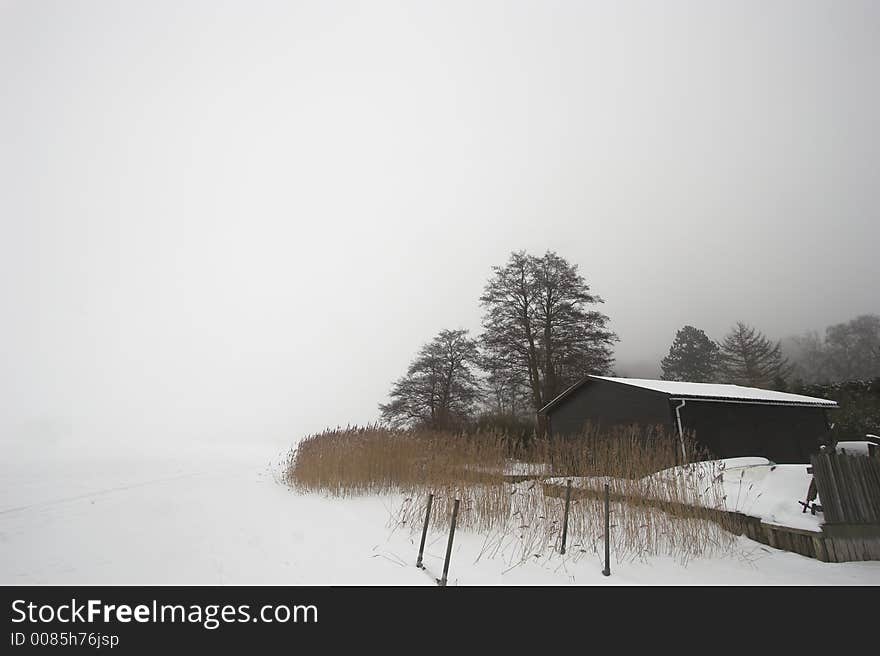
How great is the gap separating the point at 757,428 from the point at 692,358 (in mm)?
30820

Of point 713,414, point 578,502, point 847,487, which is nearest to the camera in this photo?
point 847,487

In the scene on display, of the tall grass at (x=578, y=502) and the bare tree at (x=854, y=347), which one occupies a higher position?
the bare tree at (x=854, y=347)

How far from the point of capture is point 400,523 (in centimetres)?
755

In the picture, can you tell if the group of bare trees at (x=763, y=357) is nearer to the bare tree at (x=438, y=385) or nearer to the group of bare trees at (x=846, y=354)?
the group of bare trees at (x=846, y=354)

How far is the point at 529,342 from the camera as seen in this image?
927 inches

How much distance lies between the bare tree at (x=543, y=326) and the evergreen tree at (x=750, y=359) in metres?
25.0

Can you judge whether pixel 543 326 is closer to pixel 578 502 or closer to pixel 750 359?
pixel 578 502

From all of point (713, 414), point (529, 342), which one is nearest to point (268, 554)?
point (713, 414)

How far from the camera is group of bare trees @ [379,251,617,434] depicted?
22.8m

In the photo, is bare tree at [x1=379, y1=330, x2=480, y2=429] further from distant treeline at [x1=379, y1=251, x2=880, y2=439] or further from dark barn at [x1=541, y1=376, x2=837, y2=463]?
dark barn at [x1=541, y1=376, x2=837, y2=463]

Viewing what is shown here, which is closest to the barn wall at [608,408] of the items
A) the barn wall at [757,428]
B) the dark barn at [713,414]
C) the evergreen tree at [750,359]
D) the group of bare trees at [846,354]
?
the dark barn at [713,414]

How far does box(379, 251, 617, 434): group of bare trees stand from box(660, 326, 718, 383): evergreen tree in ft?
83.5

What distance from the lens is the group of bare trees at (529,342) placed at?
898 inches

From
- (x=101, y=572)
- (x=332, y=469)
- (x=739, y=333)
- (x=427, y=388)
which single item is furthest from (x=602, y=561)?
(x=739, y=333)
